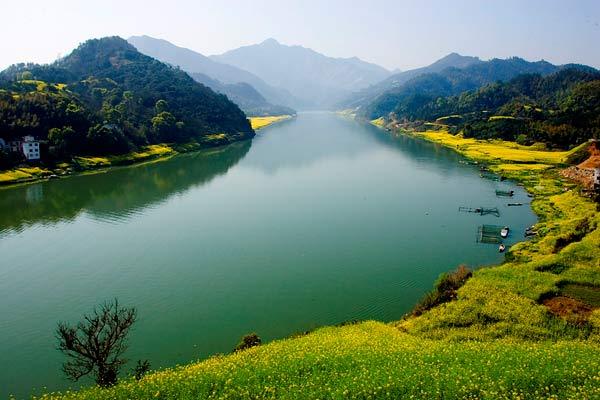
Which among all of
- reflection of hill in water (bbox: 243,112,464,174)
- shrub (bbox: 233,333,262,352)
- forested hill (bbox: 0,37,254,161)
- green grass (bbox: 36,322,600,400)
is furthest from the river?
forested hill (bbox: 0,37,254,161)

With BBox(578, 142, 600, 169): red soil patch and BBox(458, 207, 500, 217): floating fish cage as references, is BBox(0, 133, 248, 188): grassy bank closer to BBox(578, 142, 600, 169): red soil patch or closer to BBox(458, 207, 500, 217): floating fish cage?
BBox(458, 207, 500, 217): floating fish cage

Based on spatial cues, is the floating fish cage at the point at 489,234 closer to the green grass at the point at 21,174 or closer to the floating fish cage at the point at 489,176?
the floating fish cage at the point at 489,176

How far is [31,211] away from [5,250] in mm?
14947

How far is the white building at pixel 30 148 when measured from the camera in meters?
74.4

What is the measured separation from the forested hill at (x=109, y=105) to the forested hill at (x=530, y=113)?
249 feet

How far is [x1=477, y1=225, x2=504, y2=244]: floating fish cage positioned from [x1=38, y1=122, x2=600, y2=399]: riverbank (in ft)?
10.1

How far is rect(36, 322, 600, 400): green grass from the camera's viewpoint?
1365 centimetres

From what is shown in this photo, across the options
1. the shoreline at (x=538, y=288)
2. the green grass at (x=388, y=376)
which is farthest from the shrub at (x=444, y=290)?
the green grass at (x=388, y=376)

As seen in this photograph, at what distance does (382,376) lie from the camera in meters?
14.6

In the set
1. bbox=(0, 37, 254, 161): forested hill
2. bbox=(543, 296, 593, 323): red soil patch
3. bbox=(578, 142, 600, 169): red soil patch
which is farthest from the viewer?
bbox=(0, 37, 254, 161): forested hill

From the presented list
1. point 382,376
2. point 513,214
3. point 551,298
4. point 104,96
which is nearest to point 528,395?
point 382,376

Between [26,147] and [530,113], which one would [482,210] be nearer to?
[26,147]

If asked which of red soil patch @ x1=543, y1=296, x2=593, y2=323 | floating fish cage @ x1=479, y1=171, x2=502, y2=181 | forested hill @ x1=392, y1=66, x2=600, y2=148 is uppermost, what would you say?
forested hill @ x1=392, y1=66, x2=600, y2=148

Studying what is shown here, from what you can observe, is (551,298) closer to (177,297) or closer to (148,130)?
(177,297)
